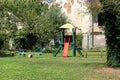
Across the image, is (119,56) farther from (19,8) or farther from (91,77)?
(19,8)

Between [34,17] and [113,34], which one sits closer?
[113,34]

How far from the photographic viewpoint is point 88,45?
47.4 m

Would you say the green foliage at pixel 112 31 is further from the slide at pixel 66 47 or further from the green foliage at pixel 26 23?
the green foliage at pixel 26 23

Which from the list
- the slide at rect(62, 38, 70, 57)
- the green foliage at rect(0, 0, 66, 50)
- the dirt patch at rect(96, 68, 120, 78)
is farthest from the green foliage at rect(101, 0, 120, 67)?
the green foliage at rect(0, 0, 66, 50)

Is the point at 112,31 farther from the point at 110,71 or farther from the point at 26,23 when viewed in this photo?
the point at 26,23

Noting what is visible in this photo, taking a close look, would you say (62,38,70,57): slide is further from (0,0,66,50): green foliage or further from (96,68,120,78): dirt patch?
(96,68,120,78): dirt patch

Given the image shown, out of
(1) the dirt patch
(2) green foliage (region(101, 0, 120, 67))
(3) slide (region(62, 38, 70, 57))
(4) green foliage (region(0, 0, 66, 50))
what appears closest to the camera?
(1) the dirt patch

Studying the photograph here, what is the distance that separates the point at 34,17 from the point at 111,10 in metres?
23.5

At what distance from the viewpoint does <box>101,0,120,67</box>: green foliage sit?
1761 cm

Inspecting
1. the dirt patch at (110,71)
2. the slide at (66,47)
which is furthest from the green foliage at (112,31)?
the slide at (66,47)

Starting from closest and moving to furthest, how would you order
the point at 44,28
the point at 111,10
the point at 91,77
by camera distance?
→ the point at 91,77 → the point at 111,10 → the point at 44,28

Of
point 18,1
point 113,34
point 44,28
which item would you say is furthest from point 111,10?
point 18,1

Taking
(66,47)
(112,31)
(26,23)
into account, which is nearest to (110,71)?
(112,31)

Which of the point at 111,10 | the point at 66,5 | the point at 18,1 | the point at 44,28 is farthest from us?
the point at 66,5
